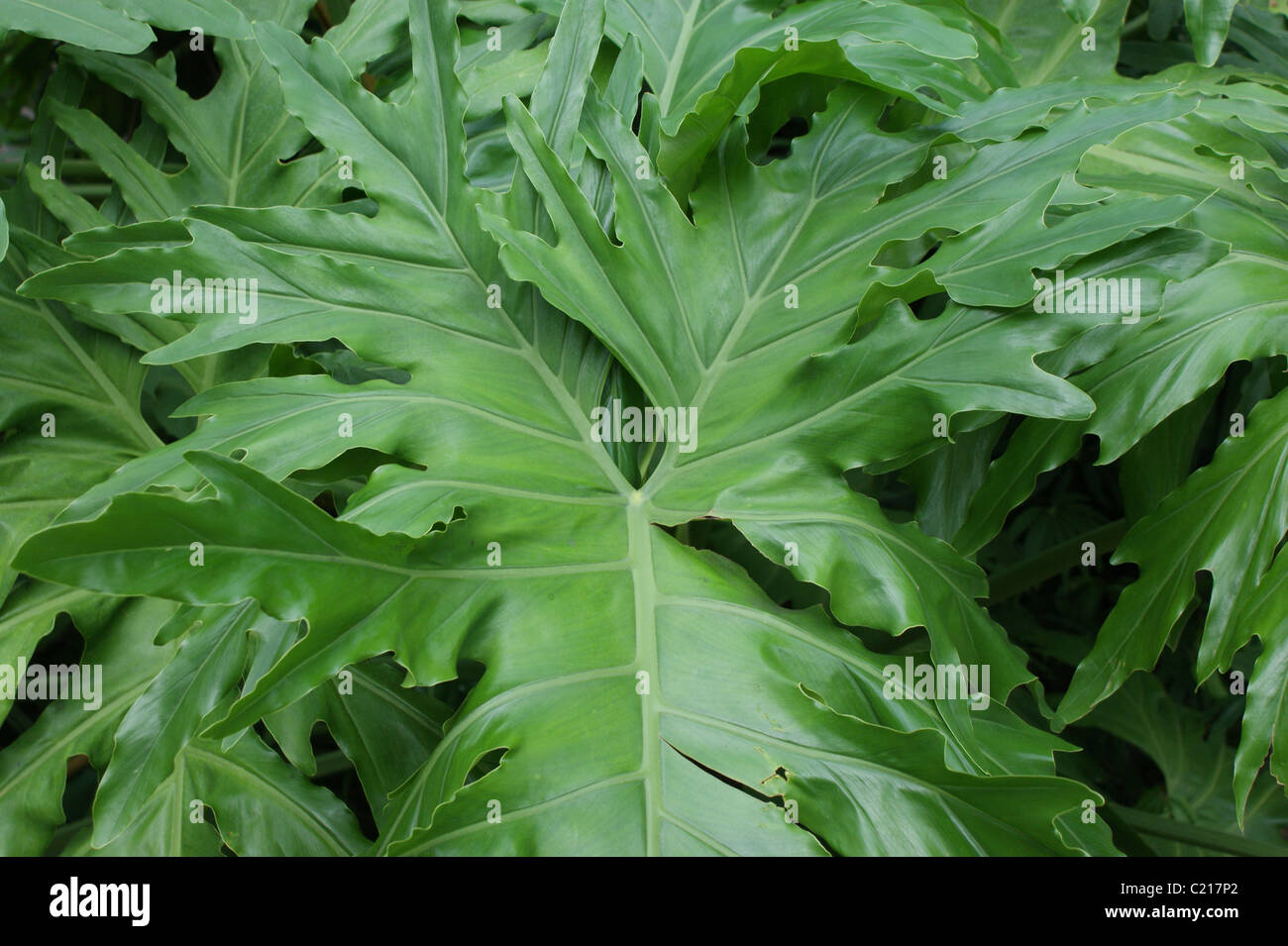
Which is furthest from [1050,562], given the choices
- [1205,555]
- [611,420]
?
[611,420]

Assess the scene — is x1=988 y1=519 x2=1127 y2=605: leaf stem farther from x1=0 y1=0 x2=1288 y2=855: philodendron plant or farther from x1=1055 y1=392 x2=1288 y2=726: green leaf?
x1=1055 y1=392 x2=1288 y2=726: green leaf

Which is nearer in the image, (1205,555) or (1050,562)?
(1205,555)

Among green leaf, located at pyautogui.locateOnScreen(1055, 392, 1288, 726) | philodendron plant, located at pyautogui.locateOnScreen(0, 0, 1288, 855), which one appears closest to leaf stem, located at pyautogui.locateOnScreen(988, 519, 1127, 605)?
philodendron plant, located at pyautogui.locateOnScreen(0, 0, 1288, 855)

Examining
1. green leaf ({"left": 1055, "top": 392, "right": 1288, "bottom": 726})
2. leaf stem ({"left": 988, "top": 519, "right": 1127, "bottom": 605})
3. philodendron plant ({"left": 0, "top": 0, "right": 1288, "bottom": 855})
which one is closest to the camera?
philodendron plant ({"left": 0, "top": 0, "right": 1288, "bottom": 855})

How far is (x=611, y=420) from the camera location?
930mm

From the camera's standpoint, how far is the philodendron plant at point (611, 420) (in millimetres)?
700

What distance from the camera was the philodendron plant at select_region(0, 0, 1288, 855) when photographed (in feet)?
2.30

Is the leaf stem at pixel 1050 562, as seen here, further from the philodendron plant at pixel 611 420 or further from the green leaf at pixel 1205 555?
the green leaf at pixel 1205 555

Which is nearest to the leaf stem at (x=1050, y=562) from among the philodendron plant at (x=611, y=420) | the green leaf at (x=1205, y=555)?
the philodendron plant at (x=611, y=420)

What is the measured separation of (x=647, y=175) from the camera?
91 cm

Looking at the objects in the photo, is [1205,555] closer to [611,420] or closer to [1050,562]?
[1050,562]

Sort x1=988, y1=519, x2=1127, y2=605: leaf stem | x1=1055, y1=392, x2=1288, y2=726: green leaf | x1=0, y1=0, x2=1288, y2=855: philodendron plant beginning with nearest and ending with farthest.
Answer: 1. x1=0, y1=0, x2=1288, y2=855: philodendron plant
2. x1=1055, y1=392, x2=1288, y2=726: green leaf
3. x1=988, y1=519, x2=1127, y2=605: leaf stem
